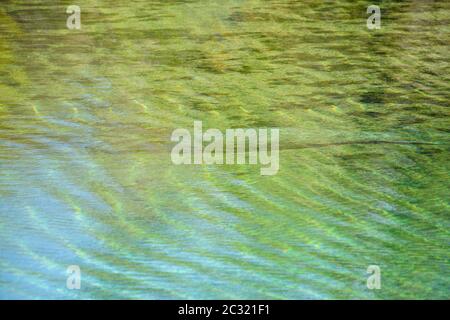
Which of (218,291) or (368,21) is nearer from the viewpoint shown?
(218,291)

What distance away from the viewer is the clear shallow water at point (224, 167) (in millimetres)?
621

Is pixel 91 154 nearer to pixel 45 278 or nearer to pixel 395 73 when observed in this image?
pixel 45 278

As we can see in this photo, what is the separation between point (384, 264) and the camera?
24.6 inches

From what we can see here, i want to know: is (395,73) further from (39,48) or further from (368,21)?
(39,48)

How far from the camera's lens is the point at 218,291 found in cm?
59

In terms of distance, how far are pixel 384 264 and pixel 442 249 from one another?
0.20 ft

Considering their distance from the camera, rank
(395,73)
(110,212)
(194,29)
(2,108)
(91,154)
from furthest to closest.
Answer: (194,29), (395,73), (2,108), (91,154), (110,212)

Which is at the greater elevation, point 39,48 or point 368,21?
point 368,21

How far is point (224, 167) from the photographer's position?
0.85 m

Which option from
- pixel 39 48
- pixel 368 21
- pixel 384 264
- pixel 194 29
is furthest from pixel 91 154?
pixel 368 21

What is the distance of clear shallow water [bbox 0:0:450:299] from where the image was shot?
2.04ft
